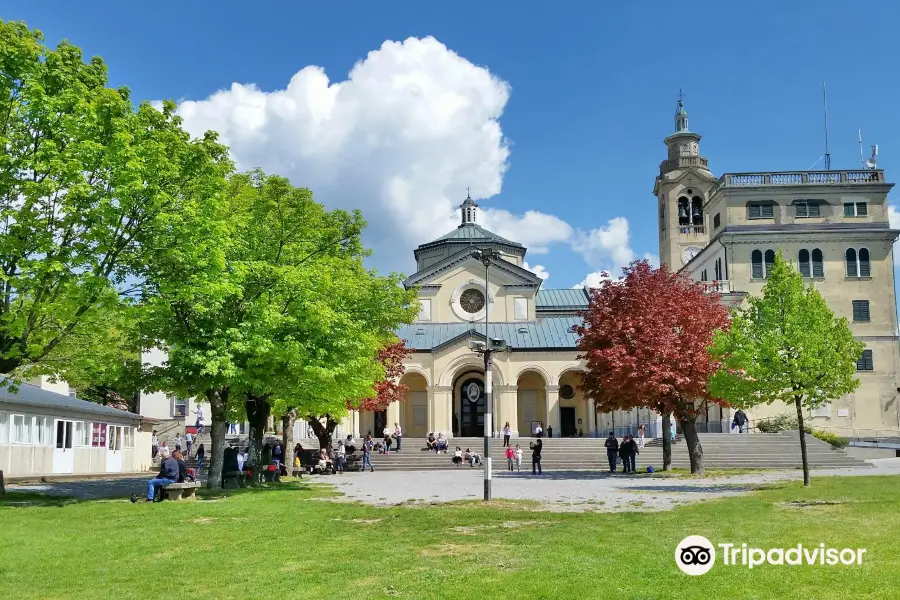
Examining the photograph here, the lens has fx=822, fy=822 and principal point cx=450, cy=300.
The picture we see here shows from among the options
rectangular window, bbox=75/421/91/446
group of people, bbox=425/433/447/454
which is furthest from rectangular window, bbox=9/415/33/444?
group of people, bbox=425/433/447/454

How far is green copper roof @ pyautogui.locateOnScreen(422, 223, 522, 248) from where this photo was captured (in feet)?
205

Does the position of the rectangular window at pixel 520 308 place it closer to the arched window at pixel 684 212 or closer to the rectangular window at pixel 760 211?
the rectangular window at pixel 760 211

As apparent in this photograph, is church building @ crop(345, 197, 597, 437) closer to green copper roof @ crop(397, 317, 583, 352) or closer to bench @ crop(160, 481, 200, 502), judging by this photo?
green copper roof @ crop(397, 317, 583, 352)

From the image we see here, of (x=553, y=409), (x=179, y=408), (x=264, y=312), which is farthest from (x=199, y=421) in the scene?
(x=264, y=312)

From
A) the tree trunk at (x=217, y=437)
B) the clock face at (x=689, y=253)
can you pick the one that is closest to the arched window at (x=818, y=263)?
the clock face at (x=689, y=253)

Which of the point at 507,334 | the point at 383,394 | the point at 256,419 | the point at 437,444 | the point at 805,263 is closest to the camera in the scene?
the point at 256,419

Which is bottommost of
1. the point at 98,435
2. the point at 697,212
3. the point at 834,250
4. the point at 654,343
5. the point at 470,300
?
the point at 98,435

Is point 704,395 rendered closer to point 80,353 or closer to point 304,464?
point 304,464

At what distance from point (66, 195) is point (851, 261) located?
49312 mm

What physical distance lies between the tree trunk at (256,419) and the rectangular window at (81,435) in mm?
10615

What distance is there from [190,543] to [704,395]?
22.2m

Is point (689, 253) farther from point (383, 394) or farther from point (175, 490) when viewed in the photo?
point (175, 490)

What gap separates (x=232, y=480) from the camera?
1040 inches

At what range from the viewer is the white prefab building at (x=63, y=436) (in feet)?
93.5
